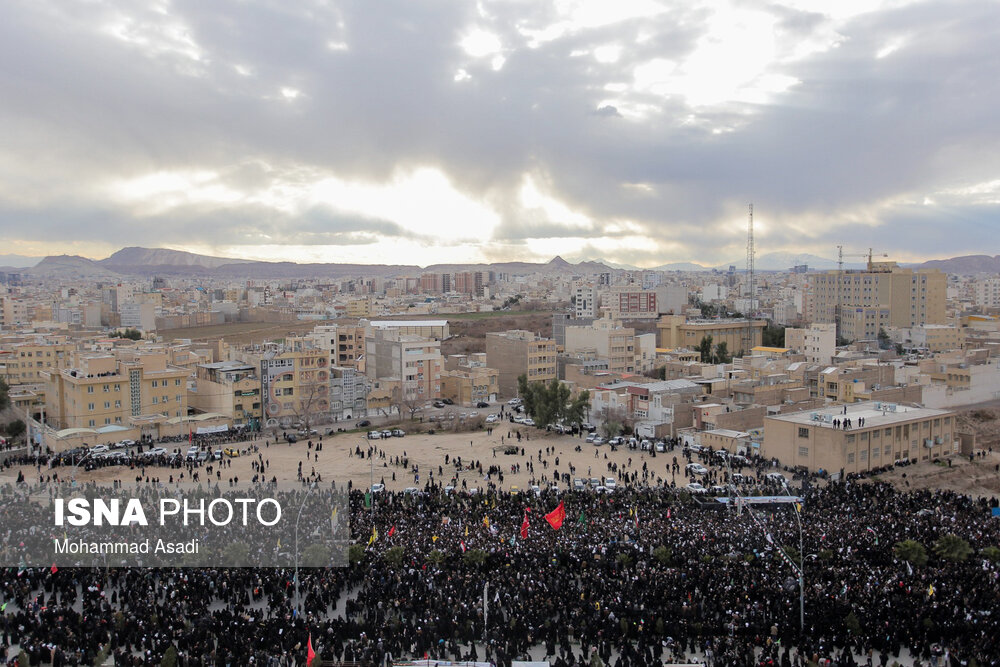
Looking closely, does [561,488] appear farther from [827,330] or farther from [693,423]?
[827,330]

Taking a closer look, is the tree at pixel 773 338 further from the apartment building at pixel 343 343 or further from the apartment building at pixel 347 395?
the apartment building at pixel 347 395

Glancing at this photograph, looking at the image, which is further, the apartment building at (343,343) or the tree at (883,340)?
the tree at (883,340)

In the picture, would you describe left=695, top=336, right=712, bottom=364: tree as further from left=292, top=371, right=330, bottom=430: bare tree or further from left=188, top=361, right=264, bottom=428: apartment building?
left=188, top=361, right=264, bottom=428: apartment building

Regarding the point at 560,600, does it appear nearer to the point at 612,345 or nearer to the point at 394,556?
the point at 394,556

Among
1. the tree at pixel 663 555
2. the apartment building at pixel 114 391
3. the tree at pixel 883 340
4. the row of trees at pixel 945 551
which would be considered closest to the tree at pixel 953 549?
the row of trees at pixel 945 551

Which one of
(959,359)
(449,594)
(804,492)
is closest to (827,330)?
(959,359)

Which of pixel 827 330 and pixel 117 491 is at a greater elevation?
pixel 827 330
